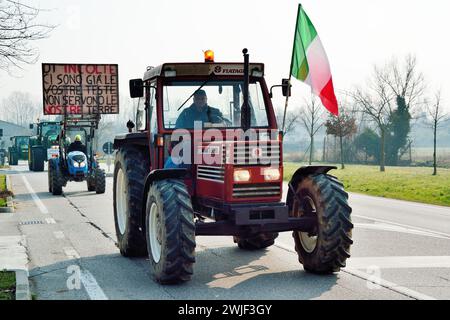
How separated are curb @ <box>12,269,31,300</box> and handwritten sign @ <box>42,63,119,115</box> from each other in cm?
1921

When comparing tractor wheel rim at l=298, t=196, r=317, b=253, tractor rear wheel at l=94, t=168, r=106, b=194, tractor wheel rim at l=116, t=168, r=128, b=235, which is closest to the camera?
tractor wheel rim at l=298, t=196, r=317, b=253

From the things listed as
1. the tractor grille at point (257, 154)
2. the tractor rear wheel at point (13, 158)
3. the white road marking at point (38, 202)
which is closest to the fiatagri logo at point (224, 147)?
the tractor grille at point (257, 154)

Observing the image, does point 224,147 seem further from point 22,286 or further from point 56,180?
point 56,180

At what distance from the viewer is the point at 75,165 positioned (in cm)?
2112

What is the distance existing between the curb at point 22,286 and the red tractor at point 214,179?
1406mm

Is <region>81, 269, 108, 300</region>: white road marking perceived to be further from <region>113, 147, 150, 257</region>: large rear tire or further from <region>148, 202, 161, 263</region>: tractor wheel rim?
<region>113, 147, 150, 257</region>: large rear tire

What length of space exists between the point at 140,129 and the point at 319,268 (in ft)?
11.2

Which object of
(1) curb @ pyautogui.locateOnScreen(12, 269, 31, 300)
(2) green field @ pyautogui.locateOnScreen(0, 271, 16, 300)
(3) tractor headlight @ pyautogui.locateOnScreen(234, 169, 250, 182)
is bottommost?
(2) green field @ pyautogui.locateOnScreen(0, 271, 16, 300)

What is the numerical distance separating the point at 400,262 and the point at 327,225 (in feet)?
5.92

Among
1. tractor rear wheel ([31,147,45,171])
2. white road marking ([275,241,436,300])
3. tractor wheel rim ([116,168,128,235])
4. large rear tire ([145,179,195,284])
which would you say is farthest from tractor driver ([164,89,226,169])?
tractor rear wheel ([31,147,45,171])

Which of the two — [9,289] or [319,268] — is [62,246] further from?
[319,268]

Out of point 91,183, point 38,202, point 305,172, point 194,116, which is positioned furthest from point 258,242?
point 91,183

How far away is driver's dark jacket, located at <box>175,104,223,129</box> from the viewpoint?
27.2 feet

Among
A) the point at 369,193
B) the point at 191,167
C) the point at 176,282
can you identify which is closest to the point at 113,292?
the point at 176,282
